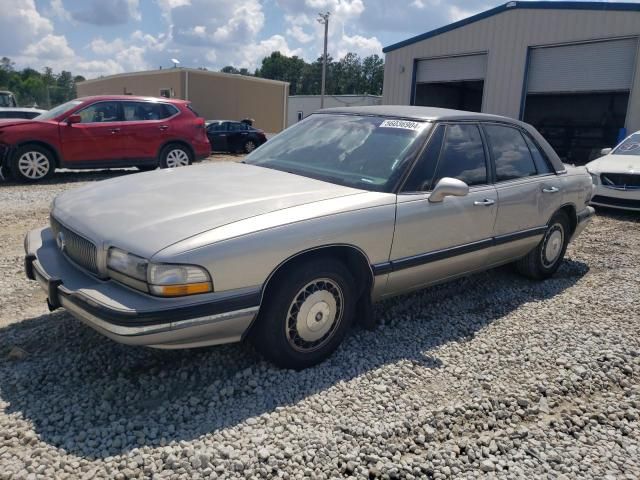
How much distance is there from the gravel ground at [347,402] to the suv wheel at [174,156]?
7.38 metres

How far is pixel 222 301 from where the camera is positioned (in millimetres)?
2807

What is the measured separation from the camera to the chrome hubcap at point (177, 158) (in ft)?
38.0

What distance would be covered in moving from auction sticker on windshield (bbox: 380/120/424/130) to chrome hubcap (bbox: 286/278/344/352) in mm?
1407

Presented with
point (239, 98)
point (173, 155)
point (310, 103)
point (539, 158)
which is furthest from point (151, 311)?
point (310, 103)

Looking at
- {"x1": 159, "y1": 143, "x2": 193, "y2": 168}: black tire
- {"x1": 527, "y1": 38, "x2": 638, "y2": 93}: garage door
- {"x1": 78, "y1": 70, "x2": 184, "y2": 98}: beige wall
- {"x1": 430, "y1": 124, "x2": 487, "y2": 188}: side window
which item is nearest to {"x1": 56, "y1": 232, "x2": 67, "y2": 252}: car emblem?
{"x1": 430, "y1": 124, "x2": 487, "y2": 188}: side window

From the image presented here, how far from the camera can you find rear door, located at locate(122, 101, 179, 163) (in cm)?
1095

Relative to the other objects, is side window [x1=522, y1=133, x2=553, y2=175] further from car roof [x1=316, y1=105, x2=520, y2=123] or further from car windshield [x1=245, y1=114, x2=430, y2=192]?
car windshield [x1=245, y1=114, x2=430, y2=192]

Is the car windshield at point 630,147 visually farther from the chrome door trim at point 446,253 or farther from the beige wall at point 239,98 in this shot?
the beige wall at point 239,98

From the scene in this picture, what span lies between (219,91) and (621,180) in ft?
78.9

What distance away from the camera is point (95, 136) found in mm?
10516

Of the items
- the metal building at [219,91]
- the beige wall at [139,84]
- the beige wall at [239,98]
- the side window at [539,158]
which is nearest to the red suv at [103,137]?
the side window at [539,158]

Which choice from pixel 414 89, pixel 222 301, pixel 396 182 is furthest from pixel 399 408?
pixel 414 89

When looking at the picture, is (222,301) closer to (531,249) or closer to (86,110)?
(531,249)

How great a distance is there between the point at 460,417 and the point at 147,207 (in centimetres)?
215
